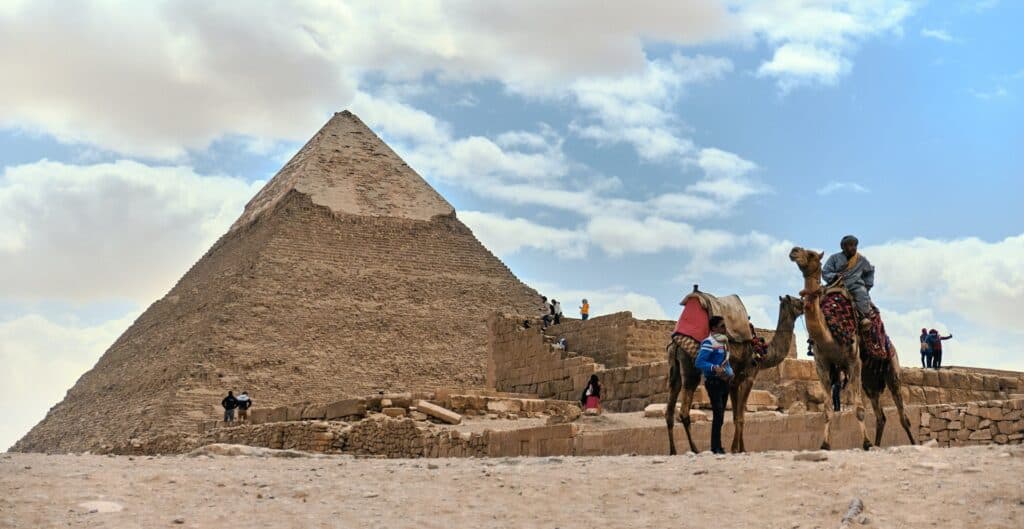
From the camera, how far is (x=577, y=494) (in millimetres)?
8297

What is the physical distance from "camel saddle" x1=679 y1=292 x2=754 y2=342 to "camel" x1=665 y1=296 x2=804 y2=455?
0.20 ft

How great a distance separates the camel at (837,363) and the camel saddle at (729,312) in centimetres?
64

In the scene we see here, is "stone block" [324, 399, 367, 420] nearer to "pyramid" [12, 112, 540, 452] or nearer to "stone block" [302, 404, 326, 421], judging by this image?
"stone block" [302, 404, 326, 421]

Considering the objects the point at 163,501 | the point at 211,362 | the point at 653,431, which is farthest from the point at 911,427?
the point at 211,362

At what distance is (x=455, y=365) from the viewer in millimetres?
77250

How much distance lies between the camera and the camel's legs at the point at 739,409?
10375 mm

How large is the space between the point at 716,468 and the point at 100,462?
4.16m

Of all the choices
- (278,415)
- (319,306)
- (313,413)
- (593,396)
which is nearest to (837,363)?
(593,396)

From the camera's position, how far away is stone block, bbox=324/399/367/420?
19797 millimetres

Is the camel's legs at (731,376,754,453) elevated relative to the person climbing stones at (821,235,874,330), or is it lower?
lower

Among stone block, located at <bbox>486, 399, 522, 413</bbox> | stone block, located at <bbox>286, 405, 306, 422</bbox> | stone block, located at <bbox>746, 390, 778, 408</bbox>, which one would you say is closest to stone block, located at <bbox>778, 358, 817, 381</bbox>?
stone block, located at <bbox>746, 390, 778, 408</bbox>

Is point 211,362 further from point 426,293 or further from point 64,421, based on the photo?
point 426,293

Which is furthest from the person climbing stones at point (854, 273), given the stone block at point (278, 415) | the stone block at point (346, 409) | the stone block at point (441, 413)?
the stone block at point (278, 415)

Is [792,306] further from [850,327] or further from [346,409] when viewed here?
[346,409]
